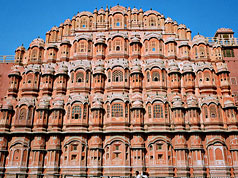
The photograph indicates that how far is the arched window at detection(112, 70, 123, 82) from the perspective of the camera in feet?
93.7

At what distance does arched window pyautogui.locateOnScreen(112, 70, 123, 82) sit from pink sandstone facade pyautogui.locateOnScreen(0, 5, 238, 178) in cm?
12

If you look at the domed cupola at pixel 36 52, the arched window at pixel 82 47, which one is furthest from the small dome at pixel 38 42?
the arched window at pixel 82 47

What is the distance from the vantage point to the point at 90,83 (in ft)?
95.0

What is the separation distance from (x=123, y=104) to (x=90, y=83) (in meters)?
4.95

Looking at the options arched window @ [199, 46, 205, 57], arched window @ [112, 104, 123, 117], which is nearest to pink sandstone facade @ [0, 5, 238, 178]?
arched window @ [112, 104, 123, 117]

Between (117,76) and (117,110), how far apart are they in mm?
4231

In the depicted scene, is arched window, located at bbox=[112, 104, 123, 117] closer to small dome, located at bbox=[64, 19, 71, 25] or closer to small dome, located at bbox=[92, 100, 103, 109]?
small dome, located at bbox=[92, 100, 103, 109]

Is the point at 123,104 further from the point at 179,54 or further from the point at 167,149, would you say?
the point at 179,54

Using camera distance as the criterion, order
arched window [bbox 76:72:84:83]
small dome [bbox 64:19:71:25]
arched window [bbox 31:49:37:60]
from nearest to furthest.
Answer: arched window [bbox 76:72:84:83], arched window [bbox 31:49:37:60], small dome [bbox 64:19:71:25]

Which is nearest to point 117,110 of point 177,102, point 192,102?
point 177,102

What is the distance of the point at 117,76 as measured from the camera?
28688 millimetres

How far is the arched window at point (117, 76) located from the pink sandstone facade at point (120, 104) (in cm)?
12

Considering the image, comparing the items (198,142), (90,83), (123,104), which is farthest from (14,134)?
(198,142)

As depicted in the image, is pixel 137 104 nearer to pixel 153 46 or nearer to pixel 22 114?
pixel 153 46
